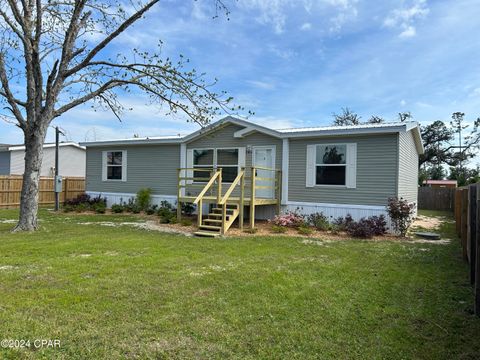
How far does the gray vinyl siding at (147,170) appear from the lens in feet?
48.4

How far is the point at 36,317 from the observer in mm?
3500

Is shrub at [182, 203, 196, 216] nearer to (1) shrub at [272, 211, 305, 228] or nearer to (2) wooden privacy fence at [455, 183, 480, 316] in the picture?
(1) shrub at [272, 211, 305, 228]

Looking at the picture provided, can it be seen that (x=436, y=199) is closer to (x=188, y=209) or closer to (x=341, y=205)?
(x=341, y=205)

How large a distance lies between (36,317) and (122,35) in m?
8.15

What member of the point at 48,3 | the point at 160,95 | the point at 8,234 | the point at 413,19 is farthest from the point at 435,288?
Answer: the point at 48,3

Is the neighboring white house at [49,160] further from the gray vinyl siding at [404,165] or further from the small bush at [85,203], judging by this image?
the gray vinyl siding at [404,165]

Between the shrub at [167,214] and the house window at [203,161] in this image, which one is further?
the house window at [203,161]

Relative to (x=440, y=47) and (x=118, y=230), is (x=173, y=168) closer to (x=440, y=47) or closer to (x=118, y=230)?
(x=118, y=230)

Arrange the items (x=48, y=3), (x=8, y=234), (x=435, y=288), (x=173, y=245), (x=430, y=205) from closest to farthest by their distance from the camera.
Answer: (x=435, y=288) < (x=173, y=245) < (x=8, y=234) < (x=48, y=3) < (x=430, y=205)

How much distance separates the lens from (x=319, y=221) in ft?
35.4

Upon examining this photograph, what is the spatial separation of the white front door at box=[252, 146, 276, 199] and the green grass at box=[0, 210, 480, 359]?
5076 mm

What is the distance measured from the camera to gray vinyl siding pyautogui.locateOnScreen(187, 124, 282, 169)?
12398 millimetres

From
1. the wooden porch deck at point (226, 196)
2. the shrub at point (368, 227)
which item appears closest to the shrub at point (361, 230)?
the shrub at point (368, 227)

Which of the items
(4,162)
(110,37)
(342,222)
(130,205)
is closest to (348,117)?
(130,205)
